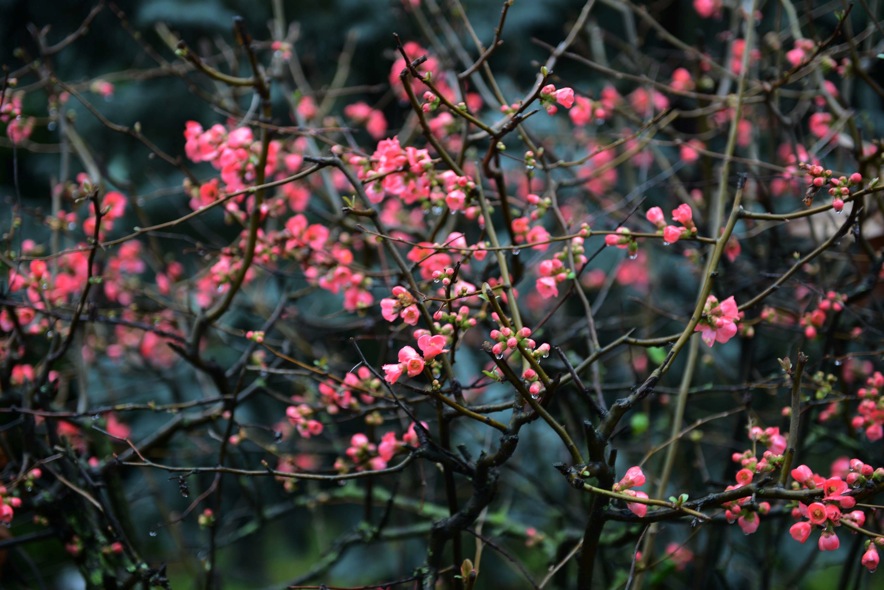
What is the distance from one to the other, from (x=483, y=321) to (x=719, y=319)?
1909 millimetres

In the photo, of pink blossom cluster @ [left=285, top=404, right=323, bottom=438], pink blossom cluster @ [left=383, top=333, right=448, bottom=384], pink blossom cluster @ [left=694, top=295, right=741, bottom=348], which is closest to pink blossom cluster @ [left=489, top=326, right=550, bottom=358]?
pink blossom cluster @ [left=383, top=333, right=448, bottom=384]

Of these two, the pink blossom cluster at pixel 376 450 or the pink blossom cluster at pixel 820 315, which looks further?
the pink blossom cluster at pixel 820 315

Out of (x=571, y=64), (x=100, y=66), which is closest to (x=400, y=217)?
(x=571, y=64)

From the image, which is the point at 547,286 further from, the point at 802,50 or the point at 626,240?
the point at 802,50

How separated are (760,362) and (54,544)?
13.6 ft

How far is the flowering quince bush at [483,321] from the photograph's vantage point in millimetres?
1702

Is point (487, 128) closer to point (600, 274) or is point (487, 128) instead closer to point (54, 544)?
point (600, 274)

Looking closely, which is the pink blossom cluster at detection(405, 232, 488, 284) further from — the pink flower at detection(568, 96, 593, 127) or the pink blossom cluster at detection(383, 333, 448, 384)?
the pink flower at detection(568, 96, 593, 127)

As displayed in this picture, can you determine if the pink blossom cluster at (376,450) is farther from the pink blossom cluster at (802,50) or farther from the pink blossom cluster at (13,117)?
the pink blossom cluster at (802,50)

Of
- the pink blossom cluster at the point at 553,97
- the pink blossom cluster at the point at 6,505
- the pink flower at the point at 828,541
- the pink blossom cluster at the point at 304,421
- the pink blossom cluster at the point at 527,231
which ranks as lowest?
the pink blossom cluster at the point at 6,505

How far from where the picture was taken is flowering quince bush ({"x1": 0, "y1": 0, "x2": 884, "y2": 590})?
67.0 inches

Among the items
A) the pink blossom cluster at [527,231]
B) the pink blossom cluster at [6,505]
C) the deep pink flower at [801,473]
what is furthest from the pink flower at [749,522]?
the pink blossom cluster at [6,505]

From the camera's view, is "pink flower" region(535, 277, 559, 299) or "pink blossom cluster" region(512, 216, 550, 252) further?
"pink blossom cluster" region(512, 216, 550, 252)

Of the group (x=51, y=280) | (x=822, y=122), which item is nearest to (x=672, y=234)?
(x=822, y=122)
